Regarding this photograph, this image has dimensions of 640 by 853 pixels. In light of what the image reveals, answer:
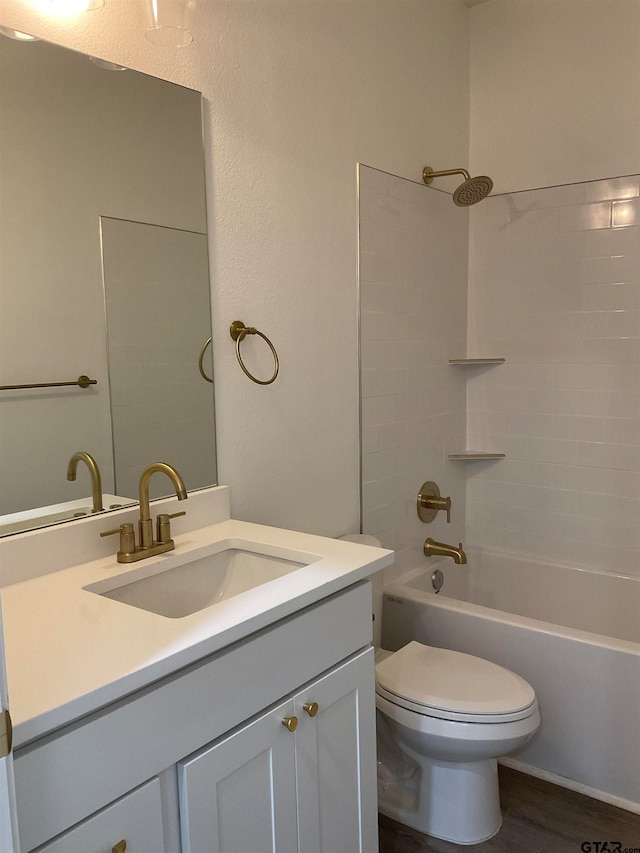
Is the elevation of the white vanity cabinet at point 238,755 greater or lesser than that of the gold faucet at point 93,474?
lesser

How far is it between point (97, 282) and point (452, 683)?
55.2 inches

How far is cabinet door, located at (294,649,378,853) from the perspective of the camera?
55.5 inches

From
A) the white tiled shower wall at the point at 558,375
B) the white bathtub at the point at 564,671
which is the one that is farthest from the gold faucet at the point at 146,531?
the white tiled shower wall at the point at 558,375

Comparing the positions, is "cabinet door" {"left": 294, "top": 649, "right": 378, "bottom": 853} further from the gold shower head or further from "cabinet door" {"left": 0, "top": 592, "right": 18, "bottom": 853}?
the gold shower head

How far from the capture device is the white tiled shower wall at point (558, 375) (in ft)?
9.17

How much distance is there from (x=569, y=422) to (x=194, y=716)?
2.21 metres

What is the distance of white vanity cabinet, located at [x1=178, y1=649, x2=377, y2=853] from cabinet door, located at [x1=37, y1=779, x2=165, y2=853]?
0.06 m

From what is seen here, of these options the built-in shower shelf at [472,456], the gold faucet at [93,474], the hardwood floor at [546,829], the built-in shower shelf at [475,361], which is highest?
the built-in shower shelf at [475,361]

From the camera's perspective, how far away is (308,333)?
87.7 inches

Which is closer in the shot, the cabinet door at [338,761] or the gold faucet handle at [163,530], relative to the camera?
the cabinet door at [338,761]

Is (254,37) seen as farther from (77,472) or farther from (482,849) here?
(482,849)

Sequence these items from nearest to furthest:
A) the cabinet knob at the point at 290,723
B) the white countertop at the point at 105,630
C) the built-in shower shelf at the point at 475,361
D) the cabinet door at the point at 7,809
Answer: the cabinet door at the point at 7,809 → the white countertop at the point at 105,630 → the cabinet knob at the point at 290,723 → the built-in shower shelf at the point at 475,361

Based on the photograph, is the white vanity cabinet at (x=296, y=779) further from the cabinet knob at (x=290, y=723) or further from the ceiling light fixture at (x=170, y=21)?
the ceiling light fixture at (x=170, y=21)

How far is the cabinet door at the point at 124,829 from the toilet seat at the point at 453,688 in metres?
0.93
